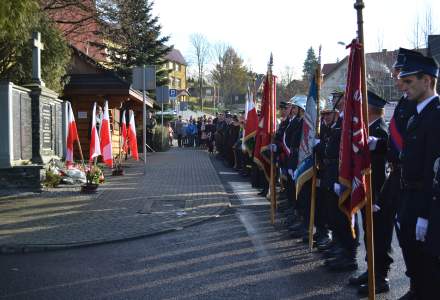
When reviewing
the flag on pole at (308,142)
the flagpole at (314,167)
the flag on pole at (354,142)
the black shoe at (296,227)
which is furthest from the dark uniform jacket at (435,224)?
the black shoe at (296,227)

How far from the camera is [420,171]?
4199 mm

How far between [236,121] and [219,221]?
30.3 ft

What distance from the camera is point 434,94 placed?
4355 mm

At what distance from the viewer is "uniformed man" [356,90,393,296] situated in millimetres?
5668

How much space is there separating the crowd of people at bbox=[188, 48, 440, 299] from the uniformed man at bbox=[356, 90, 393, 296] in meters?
0.01

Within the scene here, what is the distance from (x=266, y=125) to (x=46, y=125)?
669cm

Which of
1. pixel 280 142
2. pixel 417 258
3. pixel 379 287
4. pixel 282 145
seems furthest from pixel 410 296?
pixel 280 142

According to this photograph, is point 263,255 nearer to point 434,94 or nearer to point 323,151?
point 323,151

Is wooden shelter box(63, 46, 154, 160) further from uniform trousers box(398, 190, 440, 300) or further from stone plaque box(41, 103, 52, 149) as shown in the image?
uniform trousers box(398, 190, 440, 300)

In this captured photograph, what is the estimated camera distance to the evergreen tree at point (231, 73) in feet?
292

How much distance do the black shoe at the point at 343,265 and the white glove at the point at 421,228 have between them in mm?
2369

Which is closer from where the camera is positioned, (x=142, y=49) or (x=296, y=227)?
(x=296, y=227)

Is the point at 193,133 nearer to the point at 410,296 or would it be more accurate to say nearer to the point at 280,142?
the point at 280,142

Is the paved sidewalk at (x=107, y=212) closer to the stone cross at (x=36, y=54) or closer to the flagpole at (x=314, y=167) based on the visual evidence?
the flagpole at (x=314, y=167)
